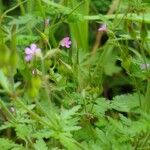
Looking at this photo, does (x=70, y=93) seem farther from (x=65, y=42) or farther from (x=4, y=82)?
(x=4, y=82)

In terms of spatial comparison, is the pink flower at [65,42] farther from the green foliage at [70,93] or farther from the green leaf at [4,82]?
the green leaf at [4,82]

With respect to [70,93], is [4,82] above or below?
above

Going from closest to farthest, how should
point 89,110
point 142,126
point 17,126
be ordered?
point 142,126, point 17,126, point 89,110

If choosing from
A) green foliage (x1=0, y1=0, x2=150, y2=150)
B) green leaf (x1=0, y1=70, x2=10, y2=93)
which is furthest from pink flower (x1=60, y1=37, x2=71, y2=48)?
green leaf (x1=0, y1=70, x2=10, y2=93)

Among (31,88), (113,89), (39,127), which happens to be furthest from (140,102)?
(113,89)

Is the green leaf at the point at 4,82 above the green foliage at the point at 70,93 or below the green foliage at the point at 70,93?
above

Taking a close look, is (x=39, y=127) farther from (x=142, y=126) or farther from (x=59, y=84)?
(x=142, y=126)

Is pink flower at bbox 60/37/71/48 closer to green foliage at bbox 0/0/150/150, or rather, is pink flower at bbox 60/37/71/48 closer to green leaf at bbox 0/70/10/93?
green foliage at bbox 0/0/150/150

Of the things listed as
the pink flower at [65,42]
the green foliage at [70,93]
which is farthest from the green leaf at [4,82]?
the pink flower at [65,42]

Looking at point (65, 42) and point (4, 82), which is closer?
point (4, 82)

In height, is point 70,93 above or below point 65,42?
below

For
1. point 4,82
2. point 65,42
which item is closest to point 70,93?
point 65,42
